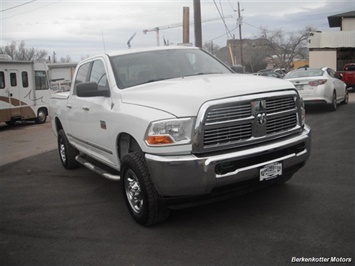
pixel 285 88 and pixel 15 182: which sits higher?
pixel 285 88

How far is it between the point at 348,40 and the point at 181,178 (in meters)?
31.2

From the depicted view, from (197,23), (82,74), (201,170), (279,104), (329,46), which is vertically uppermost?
(329,46)

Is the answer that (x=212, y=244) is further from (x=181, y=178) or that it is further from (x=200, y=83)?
(x=200, y=83)

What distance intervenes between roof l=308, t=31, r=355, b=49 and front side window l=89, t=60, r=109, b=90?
2898 cm

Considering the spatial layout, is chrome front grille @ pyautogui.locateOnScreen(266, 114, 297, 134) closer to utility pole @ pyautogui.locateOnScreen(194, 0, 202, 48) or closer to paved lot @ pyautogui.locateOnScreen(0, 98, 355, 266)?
paved lot @ pyautogui.locateOnScreen(0, 98, 355, 266)

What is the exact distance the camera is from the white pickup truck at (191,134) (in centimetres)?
366

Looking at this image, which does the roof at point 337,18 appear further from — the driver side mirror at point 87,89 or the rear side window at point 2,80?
the driver side mirror at point 87,89

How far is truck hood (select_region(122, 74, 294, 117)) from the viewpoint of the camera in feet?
12.4

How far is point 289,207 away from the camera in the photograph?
4422mm

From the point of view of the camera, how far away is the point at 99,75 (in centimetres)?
556

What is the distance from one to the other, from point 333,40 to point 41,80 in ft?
77.8

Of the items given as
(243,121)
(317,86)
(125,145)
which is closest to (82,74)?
(125,145)

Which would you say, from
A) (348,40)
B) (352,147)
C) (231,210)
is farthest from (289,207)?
(348,40)

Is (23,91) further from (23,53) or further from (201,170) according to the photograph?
(23,53)
